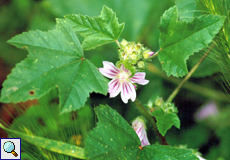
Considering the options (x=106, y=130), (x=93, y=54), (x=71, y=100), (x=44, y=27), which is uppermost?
(x=44, y=27)

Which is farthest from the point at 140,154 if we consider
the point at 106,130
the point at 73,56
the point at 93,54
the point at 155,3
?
the point at 155,3

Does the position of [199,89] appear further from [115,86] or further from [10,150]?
[10,150]

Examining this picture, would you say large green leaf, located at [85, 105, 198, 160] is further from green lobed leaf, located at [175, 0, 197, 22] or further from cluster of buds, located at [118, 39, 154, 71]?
green lobed leaf, located at [175, 0, 197, 22]

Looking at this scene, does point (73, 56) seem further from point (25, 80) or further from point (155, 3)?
point (155, 3)

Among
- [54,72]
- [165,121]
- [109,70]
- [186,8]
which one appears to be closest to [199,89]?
[186,8]

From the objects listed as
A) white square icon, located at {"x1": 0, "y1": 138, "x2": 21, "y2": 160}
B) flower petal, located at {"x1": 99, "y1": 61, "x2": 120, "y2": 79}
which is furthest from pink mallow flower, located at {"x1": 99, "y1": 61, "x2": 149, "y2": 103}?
white square icon, located at {"x1": 0, "y1": 138, "x2": 21, "y2": 160}

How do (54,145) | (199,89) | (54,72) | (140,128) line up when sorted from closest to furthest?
(54,145)
(54,72)
(140,128)
(199,89)

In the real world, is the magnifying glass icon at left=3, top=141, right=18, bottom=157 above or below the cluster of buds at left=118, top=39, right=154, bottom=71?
below
